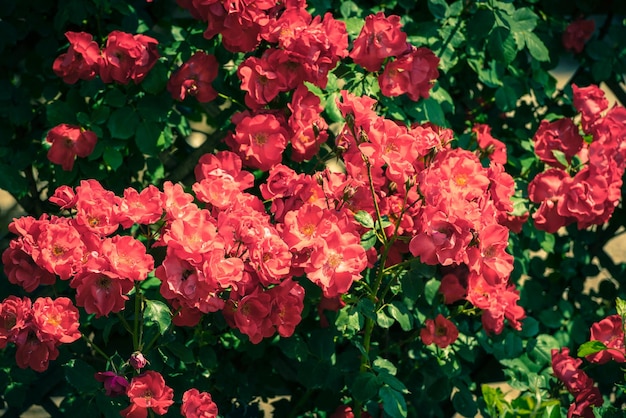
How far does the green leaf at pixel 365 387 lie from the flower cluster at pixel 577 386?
0.41m

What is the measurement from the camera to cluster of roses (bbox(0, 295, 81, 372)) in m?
1.72

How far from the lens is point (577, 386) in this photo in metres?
2.09

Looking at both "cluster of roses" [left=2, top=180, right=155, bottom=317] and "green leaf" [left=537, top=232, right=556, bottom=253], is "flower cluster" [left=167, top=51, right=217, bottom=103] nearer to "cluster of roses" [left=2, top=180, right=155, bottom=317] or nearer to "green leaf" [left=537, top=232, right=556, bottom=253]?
"cluster of roses" [left=2, top=180, right=155, bottom=317]

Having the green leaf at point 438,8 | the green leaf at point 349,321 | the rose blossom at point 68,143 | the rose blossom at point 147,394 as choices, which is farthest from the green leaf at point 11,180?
the green leaf at point 438,8

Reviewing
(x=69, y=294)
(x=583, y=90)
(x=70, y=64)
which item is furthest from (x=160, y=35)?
(x=583, y=90)

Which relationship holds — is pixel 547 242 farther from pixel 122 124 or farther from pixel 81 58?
pixel 81 58

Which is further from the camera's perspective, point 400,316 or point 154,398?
point 400,316

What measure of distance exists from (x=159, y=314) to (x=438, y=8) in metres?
1.07

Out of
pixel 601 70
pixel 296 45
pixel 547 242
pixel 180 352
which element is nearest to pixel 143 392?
pixel 180 352

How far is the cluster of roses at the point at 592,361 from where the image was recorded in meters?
2.02

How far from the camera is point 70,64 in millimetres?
2102

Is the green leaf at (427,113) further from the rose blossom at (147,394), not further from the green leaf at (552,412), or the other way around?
the rose blossom at (147,394)

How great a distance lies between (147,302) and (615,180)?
1.06m

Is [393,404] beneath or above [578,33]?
beneath
